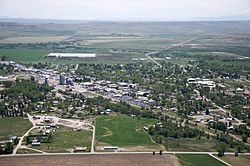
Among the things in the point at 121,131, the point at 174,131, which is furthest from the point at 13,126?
the point at 174,131

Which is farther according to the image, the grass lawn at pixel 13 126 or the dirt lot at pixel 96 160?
the grass lawn at pixel 13 126

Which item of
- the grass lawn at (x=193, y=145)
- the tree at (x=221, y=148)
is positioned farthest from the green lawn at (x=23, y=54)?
the tree at (x=221, y=148)

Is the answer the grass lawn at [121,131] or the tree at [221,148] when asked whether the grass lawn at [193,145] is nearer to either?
the tree at [221,148]

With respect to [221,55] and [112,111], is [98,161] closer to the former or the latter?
[112,111]

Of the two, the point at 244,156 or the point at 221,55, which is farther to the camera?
the point at 221,55

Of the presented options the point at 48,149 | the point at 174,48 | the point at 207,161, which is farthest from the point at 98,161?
the point at 174,48

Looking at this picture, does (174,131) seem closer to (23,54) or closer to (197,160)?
(197,160)

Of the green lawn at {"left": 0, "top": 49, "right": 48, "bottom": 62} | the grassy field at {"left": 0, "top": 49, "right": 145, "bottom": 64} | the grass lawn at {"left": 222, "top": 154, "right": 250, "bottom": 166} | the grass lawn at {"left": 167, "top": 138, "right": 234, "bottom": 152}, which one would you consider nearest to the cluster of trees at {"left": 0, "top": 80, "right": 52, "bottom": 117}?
the grass lawn at {"left": 167, "top": 138, "right": 234, "bottom": 152}
